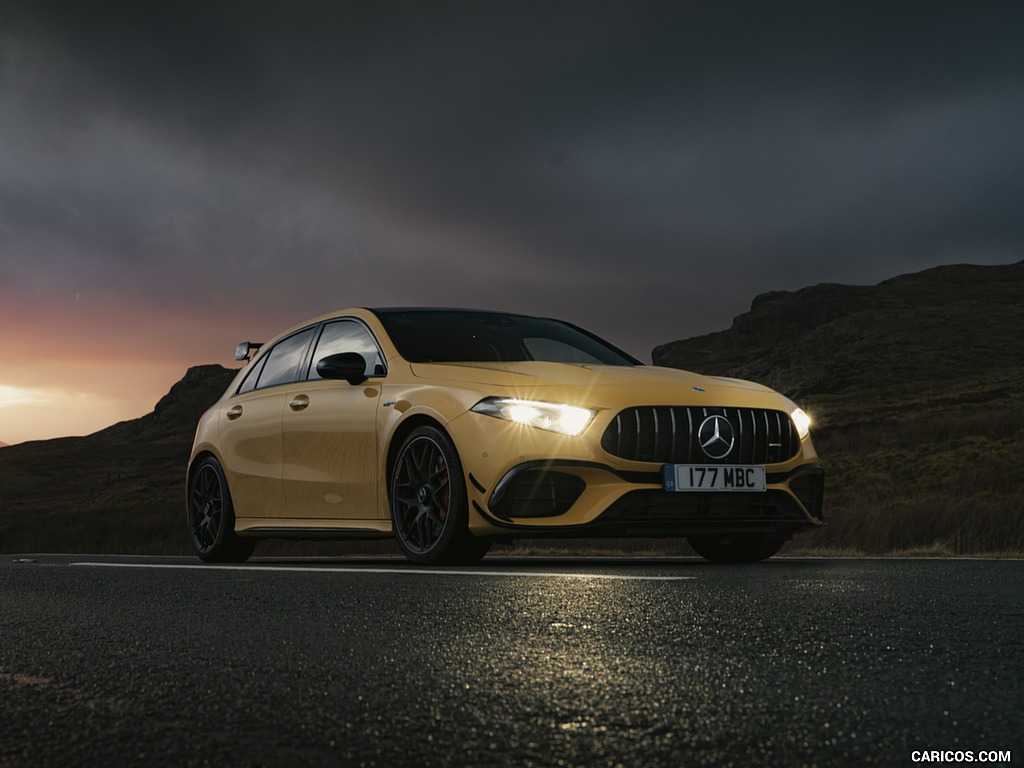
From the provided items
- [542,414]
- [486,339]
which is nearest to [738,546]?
[542,414]

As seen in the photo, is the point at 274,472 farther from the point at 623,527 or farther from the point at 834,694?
the point at 834,694

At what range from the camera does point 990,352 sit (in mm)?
104188

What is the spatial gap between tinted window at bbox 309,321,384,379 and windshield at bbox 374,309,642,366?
6.5 inches

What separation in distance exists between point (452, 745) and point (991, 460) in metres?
34.3

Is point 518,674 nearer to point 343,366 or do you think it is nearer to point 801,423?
point 343,366

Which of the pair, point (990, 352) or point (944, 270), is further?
point (944, 270)

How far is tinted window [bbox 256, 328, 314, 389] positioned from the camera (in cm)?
899

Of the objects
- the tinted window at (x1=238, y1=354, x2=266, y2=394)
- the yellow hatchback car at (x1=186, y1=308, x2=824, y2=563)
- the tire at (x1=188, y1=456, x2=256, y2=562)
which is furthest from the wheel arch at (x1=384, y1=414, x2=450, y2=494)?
the tinted window at (x1=238, y1=354, x2=266, y2=394)

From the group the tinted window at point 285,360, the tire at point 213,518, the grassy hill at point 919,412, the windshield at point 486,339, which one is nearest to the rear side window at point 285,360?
the tinted window at point 285,360

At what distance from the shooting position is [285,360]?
922cm

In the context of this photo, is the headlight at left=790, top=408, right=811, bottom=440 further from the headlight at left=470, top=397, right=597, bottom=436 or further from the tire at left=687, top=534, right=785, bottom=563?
the headlight at left=470, top=397, right=597, bottom=436

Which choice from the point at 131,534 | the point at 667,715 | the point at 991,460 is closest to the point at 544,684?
the point at 667,715

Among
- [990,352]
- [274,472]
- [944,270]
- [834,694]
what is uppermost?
[944,270]

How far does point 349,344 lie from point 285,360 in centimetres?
93
